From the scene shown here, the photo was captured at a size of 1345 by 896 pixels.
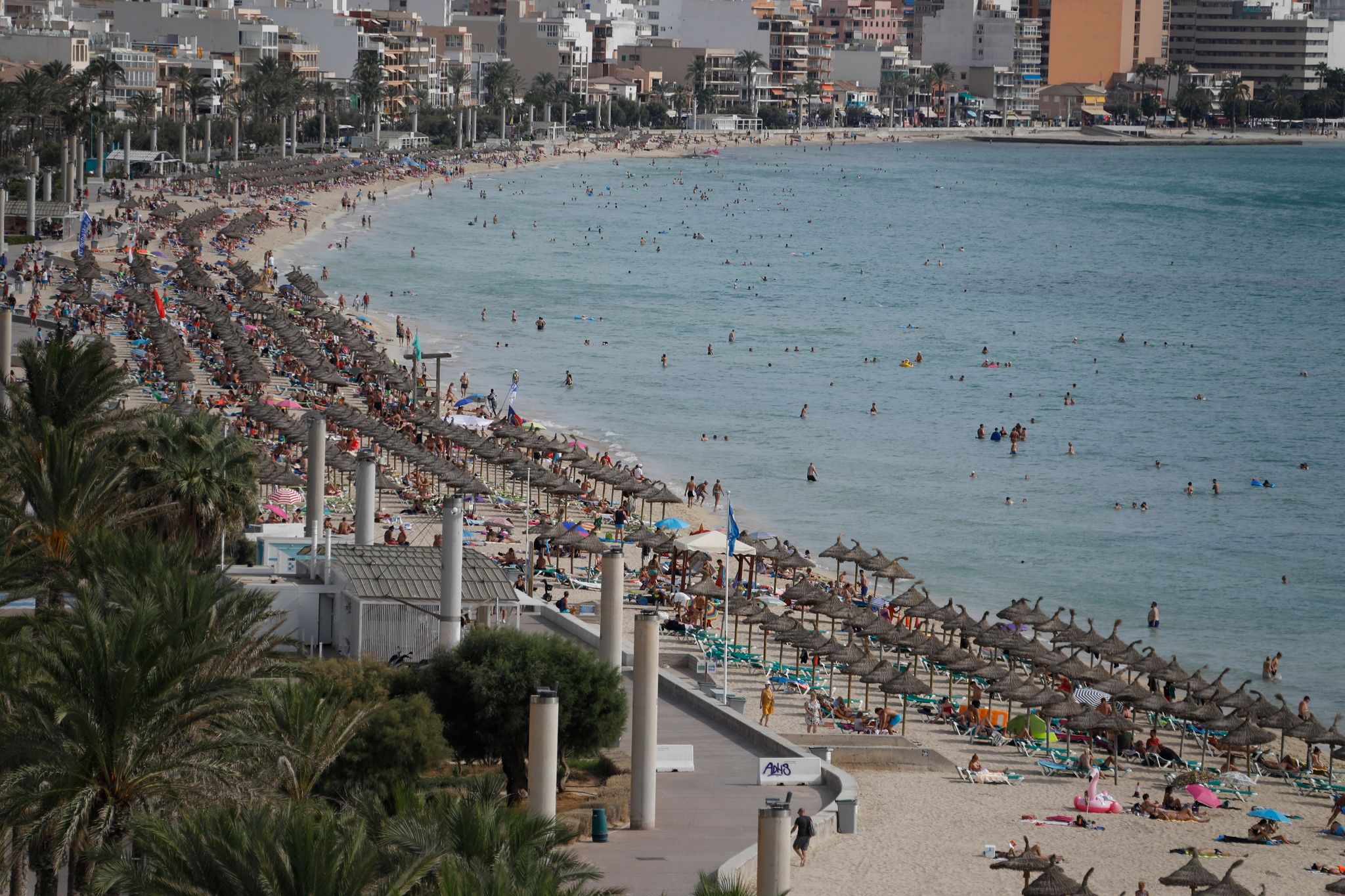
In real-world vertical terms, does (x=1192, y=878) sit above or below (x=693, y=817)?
below

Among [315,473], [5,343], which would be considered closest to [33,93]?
[5,343]

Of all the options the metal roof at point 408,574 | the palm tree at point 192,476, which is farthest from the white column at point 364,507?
the palm tree at point 192,476

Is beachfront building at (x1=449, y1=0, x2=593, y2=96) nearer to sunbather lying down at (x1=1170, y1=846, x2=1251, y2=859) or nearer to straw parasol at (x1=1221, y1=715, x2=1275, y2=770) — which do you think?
straw parasol at (x1=1221, y1=715, x2=1275, y2=770)

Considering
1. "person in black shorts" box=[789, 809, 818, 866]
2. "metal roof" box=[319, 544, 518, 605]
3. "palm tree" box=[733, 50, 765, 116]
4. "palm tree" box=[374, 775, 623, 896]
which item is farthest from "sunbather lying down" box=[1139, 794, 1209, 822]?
"palm tree" box=[733, 50, 765, 116]

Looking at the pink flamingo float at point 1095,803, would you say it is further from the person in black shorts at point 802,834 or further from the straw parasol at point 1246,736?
the person in black shorts at point 802,834

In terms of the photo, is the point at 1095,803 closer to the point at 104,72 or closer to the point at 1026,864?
the point at 1026,864
